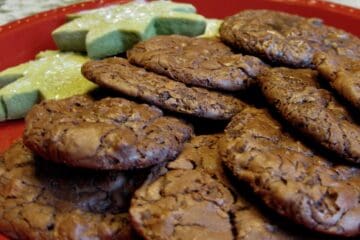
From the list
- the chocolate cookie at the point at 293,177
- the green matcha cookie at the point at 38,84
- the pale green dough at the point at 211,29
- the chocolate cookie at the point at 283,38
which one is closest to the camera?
the chocolate cookie at the point at 293,177

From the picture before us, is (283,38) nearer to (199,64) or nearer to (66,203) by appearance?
(199,64)

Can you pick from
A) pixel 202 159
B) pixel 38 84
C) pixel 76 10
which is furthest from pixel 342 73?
pixel 76 10

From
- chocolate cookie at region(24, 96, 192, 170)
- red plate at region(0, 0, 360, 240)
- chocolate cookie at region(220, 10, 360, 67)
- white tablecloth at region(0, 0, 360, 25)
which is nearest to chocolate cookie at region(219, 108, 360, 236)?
chocolate cookie at region(24, 96, 192, 170)

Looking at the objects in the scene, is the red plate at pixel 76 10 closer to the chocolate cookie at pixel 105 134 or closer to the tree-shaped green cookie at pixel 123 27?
the tree-shaped green cookie at pixel 123 27

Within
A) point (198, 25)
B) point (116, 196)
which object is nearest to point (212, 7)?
point (198, 25)

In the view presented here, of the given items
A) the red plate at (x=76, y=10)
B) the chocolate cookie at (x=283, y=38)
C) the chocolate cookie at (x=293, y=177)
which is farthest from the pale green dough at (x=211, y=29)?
the chocolate cookie at (x=293, y=177)

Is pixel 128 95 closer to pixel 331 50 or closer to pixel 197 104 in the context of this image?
pixel 197 104
